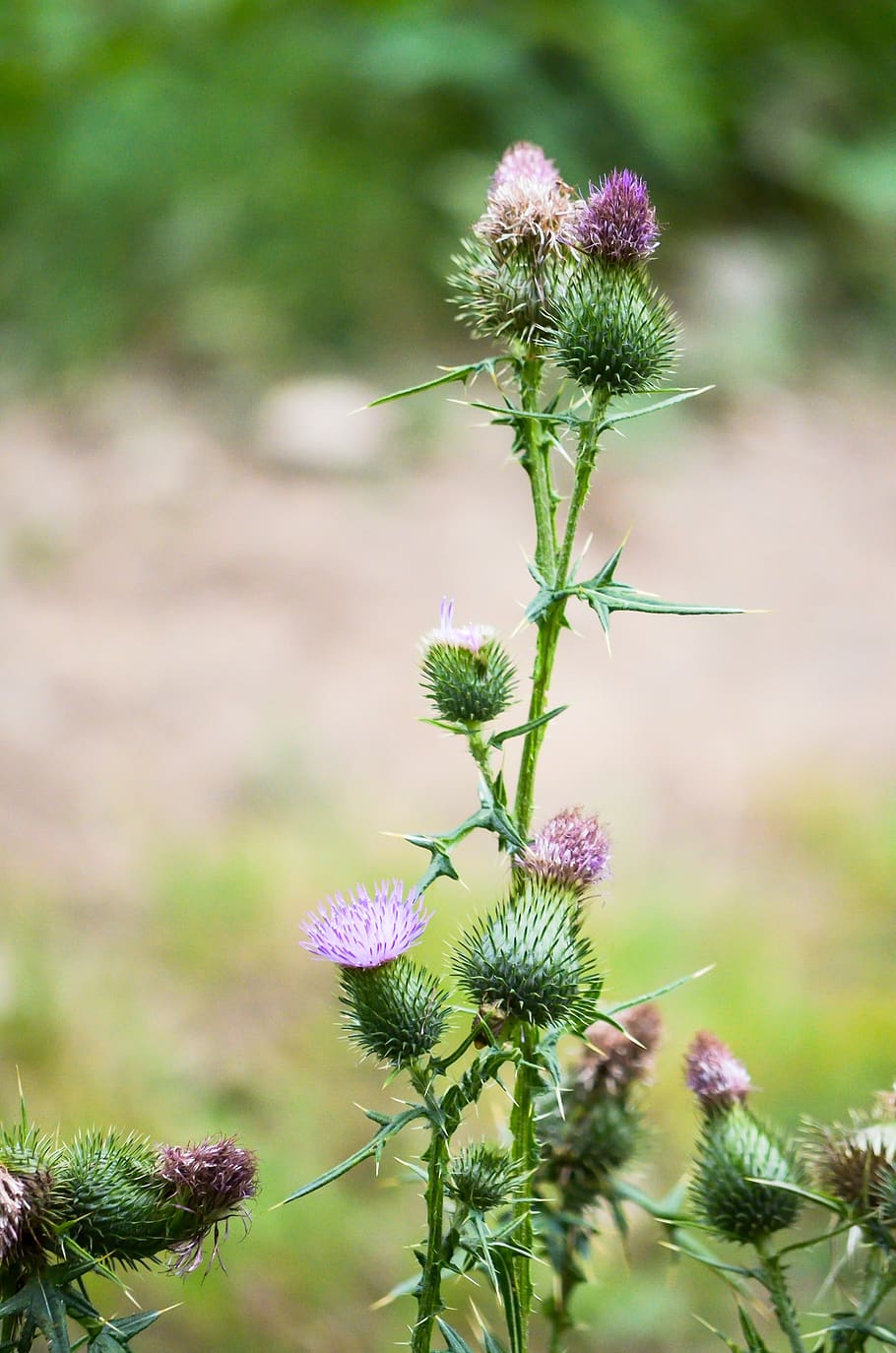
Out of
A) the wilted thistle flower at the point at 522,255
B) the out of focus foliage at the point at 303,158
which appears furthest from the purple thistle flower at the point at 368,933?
the out of focus foliage at the point at 303,158

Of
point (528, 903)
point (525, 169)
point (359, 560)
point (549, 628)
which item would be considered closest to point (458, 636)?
point (549, 628)

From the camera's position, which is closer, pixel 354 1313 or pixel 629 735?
pixel 354 1313

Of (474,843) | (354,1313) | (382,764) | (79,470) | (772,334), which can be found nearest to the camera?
(354,1313)

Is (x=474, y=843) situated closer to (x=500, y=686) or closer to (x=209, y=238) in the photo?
(x=500, y=686)

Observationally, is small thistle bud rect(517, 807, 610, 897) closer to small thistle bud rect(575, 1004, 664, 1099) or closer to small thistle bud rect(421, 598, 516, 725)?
small thistle bud rect(421, 598, 516, 725)

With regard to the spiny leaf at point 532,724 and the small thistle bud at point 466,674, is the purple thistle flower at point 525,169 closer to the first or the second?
the small thistle bud at point 466,674

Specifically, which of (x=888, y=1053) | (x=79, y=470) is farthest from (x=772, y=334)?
(x=888, y=1053)

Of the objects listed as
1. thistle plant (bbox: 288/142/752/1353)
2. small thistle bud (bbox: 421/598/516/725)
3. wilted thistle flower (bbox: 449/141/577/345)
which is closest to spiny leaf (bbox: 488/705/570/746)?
thistle plant (bbox: 288/142/752/1353)
